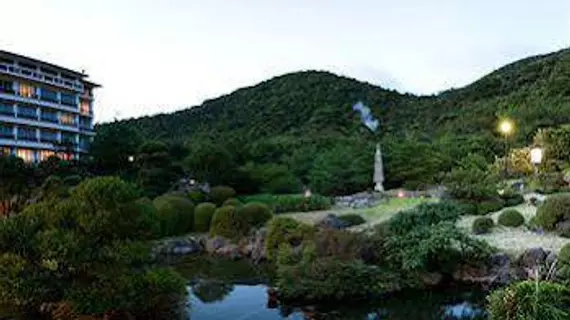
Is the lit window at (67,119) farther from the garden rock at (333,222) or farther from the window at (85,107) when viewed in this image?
the garden rock at (333,222)

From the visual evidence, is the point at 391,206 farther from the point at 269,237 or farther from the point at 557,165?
the point at 557,165

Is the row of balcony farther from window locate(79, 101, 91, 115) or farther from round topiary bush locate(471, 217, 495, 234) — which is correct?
round topiary bush locate(471, 217, 495, 234)

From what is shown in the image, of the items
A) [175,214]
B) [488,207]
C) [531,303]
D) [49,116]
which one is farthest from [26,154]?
[531,303]

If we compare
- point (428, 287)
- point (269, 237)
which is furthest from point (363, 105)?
point (428, 287)

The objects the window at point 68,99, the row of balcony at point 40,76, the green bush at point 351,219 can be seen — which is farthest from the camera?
the window at point 68,99

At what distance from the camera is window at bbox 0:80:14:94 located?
5256cm

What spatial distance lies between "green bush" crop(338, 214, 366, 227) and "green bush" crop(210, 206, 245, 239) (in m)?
3.82

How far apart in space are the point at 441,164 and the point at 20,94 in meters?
34.9

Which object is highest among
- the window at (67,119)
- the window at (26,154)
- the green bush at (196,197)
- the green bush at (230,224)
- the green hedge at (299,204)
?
the window at (67,119)

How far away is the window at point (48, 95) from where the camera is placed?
5781cm

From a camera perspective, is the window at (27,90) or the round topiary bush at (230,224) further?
the window at (27,90)

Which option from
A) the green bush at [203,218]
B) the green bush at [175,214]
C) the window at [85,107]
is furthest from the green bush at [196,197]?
the window at [85,107]

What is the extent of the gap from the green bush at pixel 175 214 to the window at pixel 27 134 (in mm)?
29617

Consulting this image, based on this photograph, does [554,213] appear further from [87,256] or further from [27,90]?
[27,90]
